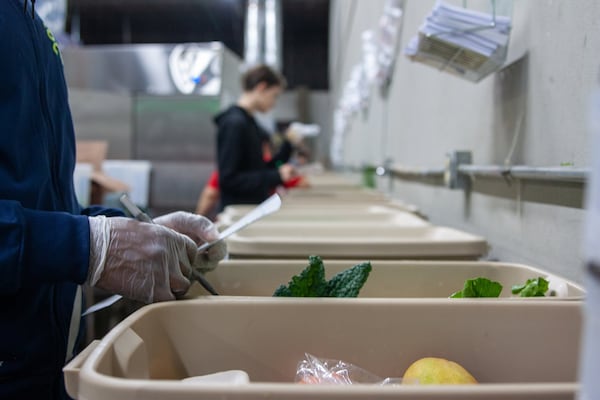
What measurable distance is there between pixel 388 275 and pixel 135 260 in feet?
1.58

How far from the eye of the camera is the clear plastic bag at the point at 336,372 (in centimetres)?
64

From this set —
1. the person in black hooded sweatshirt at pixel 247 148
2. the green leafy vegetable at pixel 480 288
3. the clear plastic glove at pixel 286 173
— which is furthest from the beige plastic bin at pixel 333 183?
the green leafy vegetable at pixel 480 288

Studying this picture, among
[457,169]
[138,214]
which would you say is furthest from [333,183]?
[138,214]

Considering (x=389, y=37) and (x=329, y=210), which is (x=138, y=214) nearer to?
(x=329, y=210)

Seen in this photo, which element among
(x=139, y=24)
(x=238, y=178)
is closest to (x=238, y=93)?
(x=238, y=178)

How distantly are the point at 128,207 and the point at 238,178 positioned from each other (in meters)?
1.88

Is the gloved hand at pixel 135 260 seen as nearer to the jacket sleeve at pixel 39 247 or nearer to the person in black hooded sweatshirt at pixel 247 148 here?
the jacket sleeve at pixel 39 247

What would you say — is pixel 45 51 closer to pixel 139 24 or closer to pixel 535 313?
pixel 535 313

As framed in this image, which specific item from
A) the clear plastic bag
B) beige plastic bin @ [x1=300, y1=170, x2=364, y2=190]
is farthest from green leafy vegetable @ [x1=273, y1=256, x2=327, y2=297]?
beige plastic bin @ [x1=300, y1=170, x2=364, y2=190]

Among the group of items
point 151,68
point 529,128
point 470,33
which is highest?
point 151,68

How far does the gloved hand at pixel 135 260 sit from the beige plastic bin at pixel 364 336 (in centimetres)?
8

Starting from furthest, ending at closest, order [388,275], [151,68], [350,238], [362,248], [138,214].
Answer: [151,68], [350,238], [362,248], [388,275], [138,214]

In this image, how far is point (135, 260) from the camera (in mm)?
754

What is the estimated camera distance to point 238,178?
8.76ft
